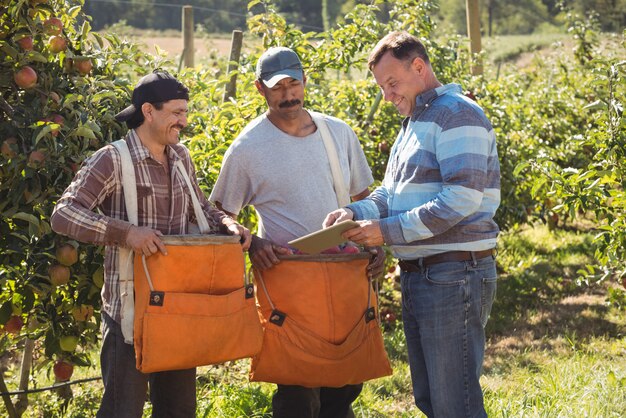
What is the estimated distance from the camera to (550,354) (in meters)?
5.14

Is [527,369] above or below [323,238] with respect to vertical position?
below

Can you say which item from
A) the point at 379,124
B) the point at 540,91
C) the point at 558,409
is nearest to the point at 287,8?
the point at 540,91

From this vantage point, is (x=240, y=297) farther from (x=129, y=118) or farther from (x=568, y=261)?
(x=568, y=261)

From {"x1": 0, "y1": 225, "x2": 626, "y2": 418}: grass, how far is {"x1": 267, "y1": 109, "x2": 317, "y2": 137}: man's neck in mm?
1275

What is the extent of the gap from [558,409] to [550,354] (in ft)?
4.19

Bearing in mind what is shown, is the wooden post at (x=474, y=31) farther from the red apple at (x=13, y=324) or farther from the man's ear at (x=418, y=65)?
the red apple at (x=13, y=324)

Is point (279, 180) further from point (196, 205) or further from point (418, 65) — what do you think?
point (418, 65)

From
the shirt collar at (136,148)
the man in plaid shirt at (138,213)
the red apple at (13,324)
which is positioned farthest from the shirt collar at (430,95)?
the red apple at (13,324)

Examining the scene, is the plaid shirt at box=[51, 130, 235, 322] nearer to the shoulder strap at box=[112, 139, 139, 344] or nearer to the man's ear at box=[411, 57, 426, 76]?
the shoulder strap at box=[112, 139, 139, 344]

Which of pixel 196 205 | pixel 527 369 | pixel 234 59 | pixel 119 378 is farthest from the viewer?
pixel 234 59

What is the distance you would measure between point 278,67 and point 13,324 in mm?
1407

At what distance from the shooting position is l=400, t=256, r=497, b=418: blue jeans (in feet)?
9.19

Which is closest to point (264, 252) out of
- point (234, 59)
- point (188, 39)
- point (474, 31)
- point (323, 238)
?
point (323, 238)

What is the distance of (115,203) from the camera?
2859 millimetres
